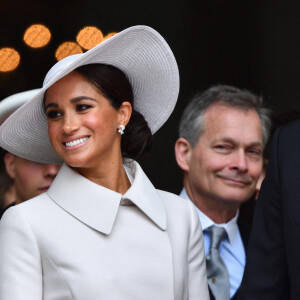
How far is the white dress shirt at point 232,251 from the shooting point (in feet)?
12.3

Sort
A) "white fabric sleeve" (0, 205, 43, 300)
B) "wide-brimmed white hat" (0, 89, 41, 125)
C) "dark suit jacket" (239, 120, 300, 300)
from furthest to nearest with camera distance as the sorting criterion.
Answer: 1. "wide-brimmed white hat" (0, 89, 41, 125)
2. "white fabric sleeve" (0, 205, 43, 300)
3. "dark suit jacket" (239, 120, 300, 300)

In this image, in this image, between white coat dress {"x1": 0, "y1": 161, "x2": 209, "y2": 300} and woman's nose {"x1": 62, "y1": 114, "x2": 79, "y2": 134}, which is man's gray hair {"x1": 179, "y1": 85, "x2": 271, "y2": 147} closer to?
white coat dress {"x1": 0, "y1": 161, "x2": 209, "y2": 300}

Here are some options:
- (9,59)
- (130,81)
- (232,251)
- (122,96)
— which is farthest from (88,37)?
(122,96)

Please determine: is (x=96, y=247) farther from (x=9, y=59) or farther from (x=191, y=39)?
(x=191, y=39)

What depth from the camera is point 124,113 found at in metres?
2.93

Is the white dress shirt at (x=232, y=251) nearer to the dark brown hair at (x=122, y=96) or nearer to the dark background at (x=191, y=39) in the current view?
the dark brown hair at (x=122, y=96)

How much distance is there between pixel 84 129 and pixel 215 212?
140 centimetres

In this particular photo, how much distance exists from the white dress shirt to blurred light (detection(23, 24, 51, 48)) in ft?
5.36

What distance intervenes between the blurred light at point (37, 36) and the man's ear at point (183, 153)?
122cm

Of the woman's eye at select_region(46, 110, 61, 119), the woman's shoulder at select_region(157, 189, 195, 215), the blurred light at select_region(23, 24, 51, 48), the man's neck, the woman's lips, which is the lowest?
the woman's shoulder at select_region(157, 189, 195, 215)

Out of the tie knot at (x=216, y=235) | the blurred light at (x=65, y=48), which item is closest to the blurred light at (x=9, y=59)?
the blurred light at (x=65, y=48)

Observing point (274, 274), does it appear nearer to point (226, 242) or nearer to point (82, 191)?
point (82, 191)

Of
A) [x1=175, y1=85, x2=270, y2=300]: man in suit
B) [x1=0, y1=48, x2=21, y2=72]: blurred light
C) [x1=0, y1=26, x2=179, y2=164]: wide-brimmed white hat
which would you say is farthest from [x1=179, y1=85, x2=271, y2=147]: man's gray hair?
[x1=0, y1=48, x2=21, y2=72]: blurred light

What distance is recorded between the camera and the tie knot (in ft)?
12.3
